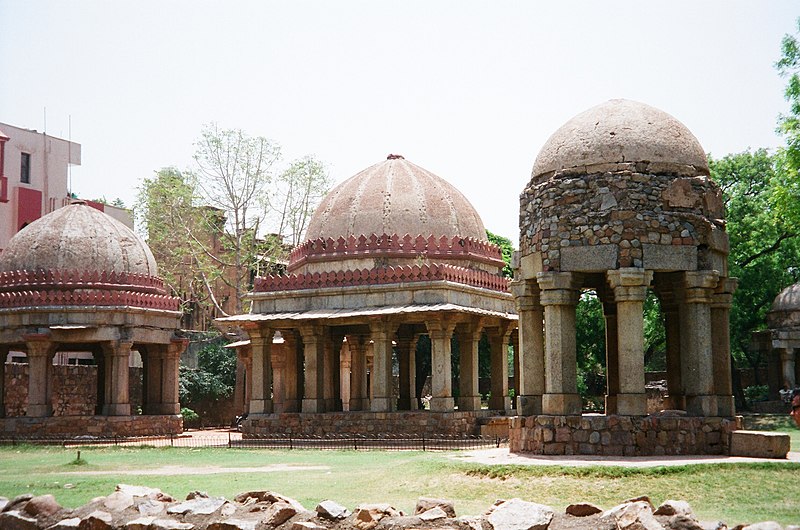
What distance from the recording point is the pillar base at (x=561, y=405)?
1586 centimetres

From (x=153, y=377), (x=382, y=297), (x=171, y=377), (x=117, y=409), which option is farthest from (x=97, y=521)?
(x=153, y=377)

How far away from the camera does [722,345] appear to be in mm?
16953

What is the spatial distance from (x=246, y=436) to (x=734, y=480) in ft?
52.8

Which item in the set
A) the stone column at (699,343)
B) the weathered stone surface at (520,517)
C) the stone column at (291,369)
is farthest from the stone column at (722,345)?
the stone column at (291,369)

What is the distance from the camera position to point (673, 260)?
15.8 m

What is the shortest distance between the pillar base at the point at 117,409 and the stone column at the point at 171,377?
1.99 m

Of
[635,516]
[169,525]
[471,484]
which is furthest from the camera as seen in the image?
[471,484]

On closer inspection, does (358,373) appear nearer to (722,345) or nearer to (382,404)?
(382,404)

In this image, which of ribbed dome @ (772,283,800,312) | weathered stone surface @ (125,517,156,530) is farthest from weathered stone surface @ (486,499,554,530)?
ribbed dome @ (772,283,800,312)

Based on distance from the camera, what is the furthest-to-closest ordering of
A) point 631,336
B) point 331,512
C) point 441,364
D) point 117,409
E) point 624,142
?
point 117,409 → point 441,364 → point 624,142 → point 631,336 → point 331,512

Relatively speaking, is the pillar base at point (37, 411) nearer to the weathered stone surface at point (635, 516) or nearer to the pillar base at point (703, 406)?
the pillar base at point (703, 406)

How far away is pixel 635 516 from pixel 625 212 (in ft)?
25.2

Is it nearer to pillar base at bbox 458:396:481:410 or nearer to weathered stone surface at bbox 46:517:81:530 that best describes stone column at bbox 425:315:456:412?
pillar base at bbox 458:396:481:410

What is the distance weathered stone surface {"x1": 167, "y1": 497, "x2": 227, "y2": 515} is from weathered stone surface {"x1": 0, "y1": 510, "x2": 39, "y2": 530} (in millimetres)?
1646
